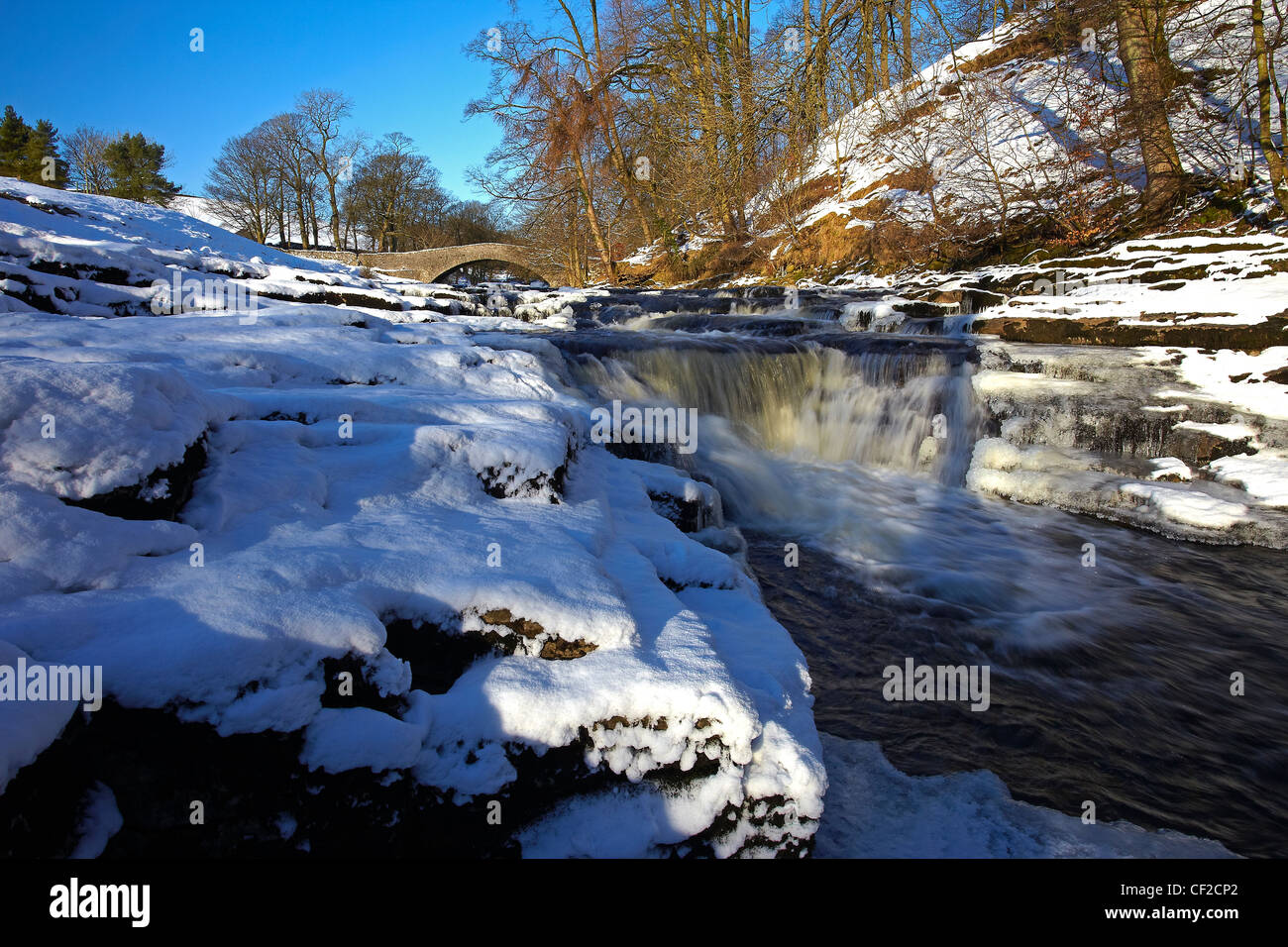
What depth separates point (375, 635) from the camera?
6.28 feet

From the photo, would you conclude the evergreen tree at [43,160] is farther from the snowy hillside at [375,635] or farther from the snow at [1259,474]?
the snow at [1259,474]

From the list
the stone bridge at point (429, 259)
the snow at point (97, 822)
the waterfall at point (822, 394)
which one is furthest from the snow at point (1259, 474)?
the stone bridge at point (429, 259)

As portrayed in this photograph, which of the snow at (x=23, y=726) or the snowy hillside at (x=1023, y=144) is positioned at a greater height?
the snowy hillside at (x=1023, y=144)

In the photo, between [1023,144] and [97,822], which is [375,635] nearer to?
[97,822]

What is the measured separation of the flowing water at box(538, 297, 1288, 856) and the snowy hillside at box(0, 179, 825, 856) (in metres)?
1.44

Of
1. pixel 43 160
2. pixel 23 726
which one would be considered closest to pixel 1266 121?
pixel 23 726

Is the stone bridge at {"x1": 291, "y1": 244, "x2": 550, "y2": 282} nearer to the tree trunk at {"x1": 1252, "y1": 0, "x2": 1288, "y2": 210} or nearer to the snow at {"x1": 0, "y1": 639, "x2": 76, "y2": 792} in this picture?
the tree trunk at {"x1": 1252, "y1": 0, "x2": 1288, "y2": 210}

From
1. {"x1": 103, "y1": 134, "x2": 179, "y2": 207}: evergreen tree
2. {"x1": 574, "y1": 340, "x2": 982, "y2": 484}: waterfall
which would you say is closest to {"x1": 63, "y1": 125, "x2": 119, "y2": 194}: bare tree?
{"x1": 103, "y1": 134, "x2": 179, "y2": 207}: evergreen tree

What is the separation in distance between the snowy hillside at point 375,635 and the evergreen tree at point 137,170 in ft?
119

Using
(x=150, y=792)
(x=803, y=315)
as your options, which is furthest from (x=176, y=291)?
(x=803, y=315)

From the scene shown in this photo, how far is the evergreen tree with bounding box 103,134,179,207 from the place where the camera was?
30.3 meters

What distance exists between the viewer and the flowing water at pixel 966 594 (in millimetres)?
3023
